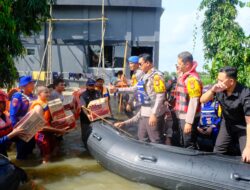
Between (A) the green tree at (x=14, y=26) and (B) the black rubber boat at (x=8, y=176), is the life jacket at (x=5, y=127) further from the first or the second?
(A) the green tree at (x=14, y=26)

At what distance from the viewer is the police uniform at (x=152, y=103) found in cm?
469

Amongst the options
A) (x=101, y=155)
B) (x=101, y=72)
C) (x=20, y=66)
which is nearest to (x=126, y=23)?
(x=101, y=72)

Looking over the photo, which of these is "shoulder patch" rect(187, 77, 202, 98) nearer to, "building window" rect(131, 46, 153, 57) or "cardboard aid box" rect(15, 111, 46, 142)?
"cardboard aid box" rect(15, 111, 46, 142)

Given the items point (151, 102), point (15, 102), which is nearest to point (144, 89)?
point (151, 102)

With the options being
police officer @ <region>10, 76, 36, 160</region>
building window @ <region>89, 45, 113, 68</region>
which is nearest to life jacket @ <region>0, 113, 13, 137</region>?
police officer @ <region>10, 76, 36, 160</region>

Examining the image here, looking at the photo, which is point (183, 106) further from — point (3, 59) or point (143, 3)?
point (143, 3)

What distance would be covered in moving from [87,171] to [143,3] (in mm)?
11593

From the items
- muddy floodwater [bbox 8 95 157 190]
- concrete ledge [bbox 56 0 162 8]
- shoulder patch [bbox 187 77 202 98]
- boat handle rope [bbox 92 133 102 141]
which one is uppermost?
concrete ledge [bbox 56 0 162 8]

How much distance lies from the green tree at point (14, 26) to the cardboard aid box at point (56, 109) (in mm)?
1408

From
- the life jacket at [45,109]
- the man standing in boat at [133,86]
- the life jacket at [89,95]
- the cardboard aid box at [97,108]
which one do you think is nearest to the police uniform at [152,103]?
the man standing in boat at [133,86]

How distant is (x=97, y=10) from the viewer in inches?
619

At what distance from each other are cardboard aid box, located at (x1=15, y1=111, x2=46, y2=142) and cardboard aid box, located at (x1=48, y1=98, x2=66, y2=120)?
32 centimetres

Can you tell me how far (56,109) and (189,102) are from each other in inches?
77.2

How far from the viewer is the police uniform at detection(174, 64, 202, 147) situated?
4293 millimetres
